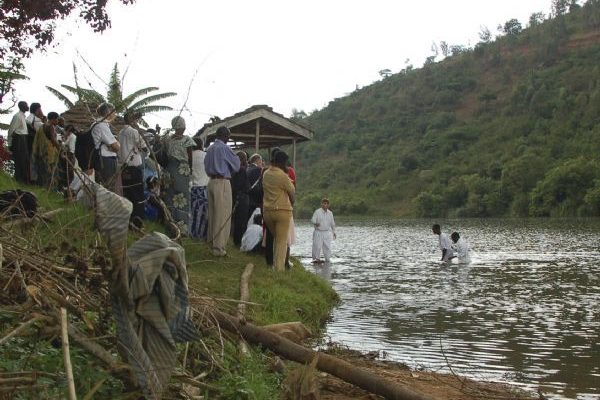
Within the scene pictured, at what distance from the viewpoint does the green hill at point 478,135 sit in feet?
235

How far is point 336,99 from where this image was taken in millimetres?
136375

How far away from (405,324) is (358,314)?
1.07 m

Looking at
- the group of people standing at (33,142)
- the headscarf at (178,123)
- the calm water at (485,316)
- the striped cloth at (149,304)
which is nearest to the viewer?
the striped cloth at (149,304)

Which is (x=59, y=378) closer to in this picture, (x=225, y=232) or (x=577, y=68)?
(x=225, y=232)

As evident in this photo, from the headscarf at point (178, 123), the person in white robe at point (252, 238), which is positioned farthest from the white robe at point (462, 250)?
the headscarf at point (178, 123)

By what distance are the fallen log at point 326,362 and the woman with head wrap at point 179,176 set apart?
20.2 ft

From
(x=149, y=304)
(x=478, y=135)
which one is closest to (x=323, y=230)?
(x=149, y=304)

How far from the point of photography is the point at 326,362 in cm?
587

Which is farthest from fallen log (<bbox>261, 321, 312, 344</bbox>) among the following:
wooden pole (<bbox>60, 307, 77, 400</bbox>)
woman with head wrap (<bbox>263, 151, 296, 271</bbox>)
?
woman with head wrap (<bbox>263, 151, 296, 271</bbox>)

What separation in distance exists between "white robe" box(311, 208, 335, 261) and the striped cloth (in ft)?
48.6

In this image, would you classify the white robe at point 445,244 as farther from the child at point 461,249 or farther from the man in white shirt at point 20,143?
the man in white shirt at point 20,143

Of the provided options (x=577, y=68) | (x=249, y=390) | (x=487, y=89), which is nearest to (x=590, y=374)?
(x=249, y=390)

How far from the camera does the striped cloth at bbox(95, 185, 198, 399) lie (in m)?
4.30

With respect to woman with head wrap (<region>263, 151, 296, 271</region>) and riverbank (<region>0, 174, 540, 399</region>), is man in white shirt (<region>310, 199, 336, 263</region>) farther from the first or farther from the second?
riverbank (<region>0, 174, 540, 399</region>)
